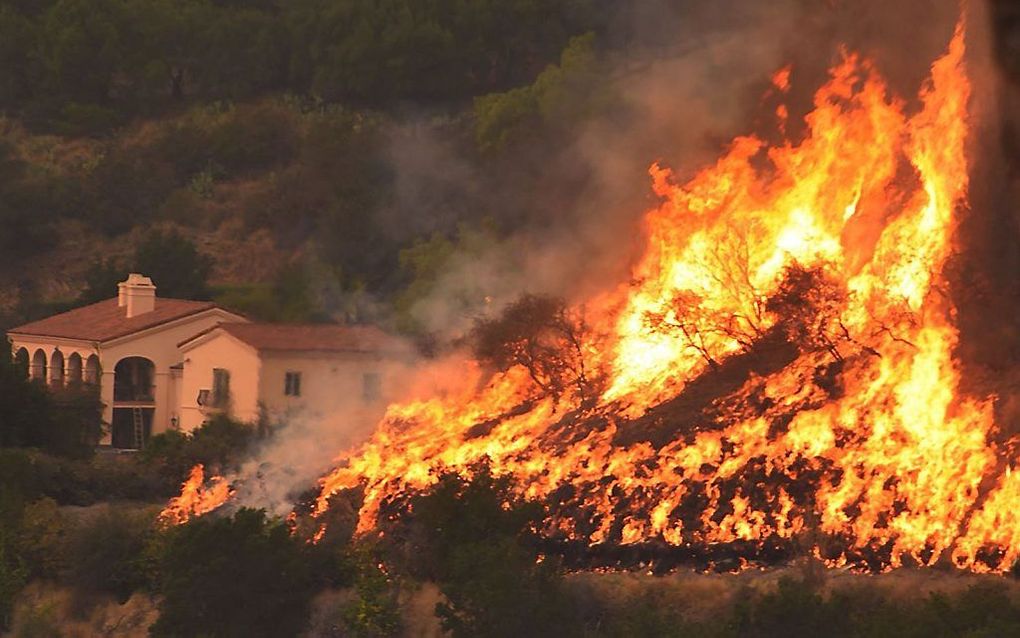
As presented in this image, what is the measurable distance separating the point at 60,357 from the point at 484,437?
34.4 metres

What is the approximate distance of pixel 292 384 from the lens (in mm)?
55188

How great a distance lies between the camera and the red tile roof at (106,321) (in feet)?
210

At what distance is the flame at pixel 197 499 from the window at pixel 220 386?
2003 centimetres

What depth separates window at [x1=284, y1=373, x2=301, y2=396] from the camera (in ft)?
180

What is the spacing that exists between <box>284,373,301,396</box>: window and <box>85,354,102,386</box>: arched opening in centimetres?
1017

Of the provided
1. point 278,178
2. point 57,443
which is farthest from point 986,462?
point 278,178

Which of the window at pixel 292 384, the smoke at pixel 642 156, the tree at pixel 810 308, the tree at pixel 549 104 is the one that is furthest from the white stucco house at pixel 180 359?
the tree at pixel 810 308

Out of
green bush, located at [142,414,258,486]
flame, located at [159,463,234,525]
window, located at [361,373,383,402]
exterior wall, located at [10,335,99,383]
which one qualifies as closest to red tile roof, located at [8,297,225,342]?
exterior wall, located at [10,335,99,383]

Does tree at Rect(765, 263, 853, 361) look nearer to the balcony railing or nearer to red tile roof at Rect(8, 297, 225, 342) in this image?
red tile roof at Rect(8, 297, 225, 342)

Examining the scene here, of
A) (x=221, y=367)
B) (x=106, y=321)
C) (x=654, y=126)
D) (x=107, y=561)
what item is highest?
(x=106, y=321)

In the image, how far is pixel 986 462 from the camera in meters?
29.0

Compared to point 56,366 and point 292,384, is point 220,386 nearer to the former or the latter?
point 292,384

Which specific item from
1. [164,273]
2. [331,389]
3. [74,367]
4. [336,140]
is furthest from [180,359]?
[336,140]

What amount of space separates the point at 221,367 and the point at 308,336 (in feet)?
14.3
